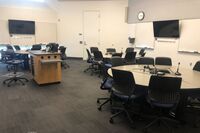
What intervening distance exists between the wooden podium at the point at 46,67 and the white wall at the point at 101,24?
496cm

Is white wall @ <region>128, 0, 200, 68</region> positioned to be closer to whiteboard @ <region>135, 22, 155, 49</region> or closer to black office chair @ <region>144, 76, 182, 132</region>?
whiteboard @ <region>135, 22, 155, 49</region>

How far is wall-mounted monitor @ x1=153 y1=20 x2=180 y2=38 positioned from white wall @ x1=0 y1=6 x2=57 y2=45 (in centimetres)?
605

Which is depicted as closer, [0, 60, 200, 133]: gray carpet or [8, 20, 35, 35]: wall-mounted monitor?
[0, 60, 200, 133]: gray carpet

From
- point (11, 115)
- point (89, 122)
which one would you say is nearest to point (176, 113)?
point (89, 122)

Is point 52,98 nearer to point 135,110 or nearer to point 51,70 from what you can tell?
point 51,70

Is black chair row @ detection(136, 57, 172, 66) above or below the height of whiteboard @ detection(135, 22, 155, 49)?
below

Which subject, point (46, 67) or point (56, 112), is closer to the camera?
point (56, 112)

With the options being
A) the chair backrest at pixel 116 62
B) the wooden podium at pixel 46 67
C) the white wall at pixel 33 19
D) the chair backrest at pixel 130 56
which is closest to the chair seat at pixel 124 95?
the chair backrest at pixel 116 62

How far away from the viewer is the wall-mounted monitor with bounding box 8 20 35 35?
29.8 ft

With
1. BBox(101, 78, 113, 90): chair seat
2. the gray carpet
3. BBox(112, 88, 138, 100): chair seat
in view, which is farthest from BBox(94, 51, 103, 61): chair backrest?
BBox(112, 88, 138, 100): chair seat

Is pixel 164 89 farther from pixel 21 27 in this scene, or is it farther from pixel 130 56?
pixel 21 27

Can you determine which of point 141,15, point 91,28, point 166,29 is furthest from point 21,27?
point 166,29

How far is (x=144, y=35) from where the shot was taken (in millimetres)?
8016

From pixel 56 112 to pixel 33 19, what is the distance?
25.6 ft
